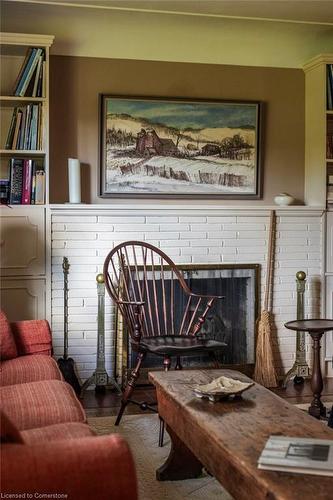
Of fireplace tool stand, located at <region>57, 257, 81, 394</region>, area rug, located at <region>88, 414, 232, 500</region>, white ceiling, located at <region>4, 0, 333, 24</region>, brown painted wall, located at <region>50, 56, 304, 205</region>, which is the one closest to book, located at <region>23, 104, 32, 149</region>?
brown painted wall, located at <region>50, 56, 304, 205</region>

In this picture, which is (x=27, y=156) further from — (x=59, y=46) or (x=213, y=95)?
(x=213, y=95)

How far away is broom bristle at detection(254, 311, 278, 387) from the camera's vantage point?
180 inches

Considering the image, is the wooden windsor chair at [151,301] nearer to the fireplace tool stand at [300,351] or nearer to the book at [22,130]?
the fireplace tool stand at [300,351]

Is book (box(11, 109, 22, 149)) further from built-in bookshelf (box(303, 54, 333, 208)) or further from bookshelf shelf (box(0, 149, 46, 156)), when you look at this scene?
built-in bookshelf (box(303, 54, 333, 208))

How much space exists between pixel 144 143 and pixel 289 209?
3.74 feet

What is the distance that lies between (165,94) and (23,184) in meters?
1.22

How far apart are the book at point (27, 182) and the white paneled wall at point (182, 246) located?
0.62ft

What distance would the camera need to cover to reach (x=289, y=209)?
474 cm

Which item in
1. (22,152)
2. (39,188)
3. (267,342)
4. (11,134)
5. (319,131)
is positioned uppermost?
(319,131)

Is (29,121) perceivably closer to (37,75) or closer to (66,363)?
(37,75)

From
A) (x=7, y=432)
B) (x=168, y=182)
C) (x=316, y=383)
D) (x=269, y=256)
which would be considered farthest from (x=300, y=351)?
A: (x=7, y=432)

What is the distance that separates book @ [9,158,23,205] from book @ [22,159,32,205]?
0.06ft

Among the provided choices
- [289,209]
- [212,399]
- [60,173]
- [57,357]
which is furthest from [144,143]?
[212,399]

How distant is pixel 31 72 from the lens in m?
4.29
